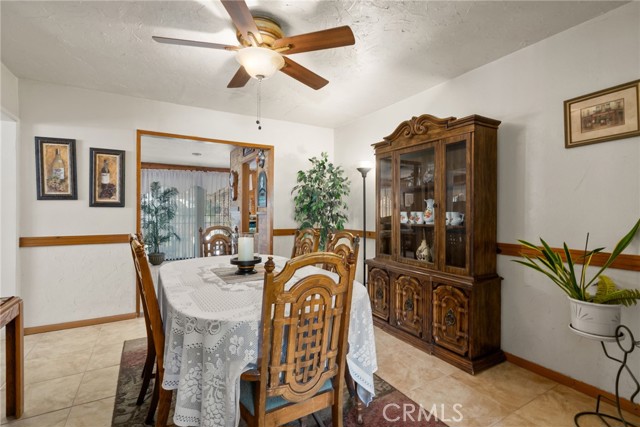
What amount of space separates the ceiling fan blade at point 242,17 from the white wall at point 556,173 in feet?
6.68

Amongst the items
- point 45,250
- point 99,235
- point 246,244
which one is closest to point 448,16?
point 246,244

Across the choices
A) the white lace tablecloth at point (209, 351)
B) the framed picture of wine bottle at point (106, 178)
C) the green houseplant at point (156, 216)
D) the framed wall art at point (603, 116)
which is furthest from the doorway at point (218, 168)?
the framed wall art at point (603, 116)

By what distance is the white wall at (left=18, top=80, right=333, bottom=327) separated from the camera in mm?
2994

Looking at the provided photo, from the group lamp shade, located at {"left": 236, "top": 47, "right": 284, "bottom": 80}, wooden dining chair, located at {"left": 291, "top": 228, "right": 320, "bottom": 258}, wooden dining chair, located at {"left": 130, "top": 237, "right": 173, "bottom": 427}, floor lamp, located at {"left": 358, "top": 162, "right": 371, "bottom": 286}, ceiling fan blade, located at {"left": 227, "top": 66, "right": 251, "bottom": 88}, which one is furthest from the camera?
floor lamp, located at {"left": 358, "top": 162, "right": 371, "bottom": 286}

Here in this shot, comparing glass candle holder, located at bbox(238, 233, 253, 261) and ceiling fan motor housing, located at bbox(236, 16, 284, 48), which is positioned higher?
ceiling fan motor housing, located at bbox(236, 16, 284, 48)

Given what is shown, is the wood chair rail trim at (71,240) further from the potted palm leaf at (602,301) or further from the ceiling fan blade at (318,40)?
the potted palm leaf at (602,301)

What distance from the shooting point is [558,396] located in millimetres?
2006

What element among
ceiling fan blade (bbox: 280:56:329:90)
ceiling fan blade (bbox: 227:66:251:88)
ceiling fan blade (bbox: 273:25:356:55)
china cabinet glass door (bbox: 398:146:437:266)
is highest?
ceiling fan blade (bbox: 227:66:251:88)

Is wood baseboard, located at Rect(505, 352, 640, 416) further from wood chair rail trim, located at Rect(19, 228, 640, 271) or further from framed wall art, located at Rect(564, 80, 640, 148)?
framed wall art, located at Rect(564, 80, 640, 148)

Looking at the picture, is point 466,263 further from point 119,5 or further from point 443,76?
point 119,5

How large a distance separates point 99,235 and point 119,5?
92.6 inches

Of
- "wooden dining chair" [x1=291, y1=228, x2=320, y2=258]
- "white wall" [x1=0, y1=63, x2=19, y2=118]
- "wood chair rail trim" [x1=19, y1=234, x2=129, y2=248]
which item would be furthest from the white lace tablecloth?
"white wall" [x1=0, y1=63, x2=19, y2=118]

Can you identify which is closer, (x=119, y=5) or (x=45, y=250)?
(x=119, y=5)

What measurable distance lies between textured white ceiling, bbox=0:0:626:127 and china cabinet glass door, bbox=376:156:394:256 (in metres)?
0.81
